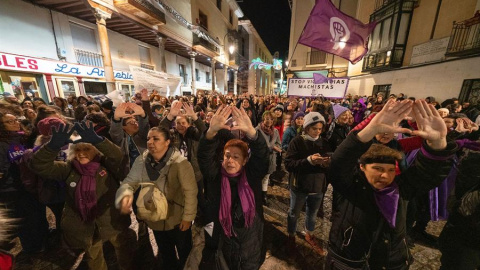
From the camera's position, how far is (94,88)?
1192cm

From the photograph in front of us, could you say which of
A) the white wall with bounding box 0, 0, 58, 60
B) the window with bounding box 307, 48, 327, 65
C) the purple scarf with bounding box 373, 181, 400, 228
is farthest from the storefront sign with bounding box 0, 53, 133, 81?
the window with bounding box 307, 48, 327, 65

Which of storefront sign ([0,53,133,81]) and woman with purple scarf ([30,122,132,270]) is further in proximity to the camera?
storefront sign ([0,53,133,81])

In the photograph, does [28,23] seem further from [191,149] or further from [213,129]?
[213,129]

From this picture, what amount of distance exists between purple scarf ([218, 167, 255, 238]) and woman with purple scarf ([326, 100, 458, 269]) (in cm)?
80

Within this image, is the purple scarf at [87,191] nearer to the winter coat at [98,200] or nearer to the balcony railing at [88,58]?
the winter coat at [98,200]

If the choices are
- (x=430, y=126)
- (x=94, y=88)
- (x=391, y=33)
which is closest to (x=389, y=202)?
(x=430, y=126)

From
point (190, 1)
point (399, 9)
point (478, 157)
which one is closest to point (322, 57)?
point (399, 9)

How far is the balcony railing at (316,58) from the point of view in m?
24.7

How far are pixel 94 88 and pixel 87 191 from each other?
1331 centimetres

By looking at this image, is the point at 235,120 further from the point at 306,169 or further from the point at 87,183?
the point at 87,183

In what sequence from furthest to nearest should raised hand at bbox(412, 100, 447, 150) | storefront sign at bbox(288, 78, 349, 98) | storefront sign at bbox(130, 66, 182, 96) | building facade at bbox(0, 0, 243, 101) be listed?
building facade at bbox(0, 0, 243, 101) < storefront sign at bbox(288, 78, 349, 98) < storefront sign at bbox(130, 66, 182, 96) < raised hand at bbox(412, 100, 447, 150)

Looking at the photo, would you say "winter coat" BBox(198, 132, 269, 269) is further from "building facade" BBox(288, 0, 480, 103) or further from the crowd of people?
"building facade" BBox(288, 0, 480, 103)

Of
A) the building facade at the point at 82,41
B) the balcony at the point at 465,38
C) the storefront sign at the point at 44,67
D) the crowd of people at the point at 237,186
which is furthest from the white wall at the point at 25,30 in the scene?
the balcony at the point at 465,38

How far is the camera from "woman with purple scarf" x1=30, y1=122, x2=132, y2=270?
73.1 inches
